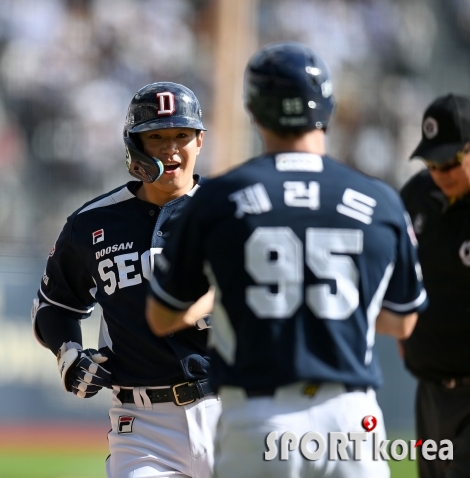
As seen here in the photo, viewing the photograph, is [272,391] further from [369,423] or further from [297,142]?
[297,142]

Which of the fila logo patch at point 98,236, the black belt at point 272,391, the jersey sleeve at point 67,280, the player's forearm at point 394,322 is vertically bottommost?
the black belt at point 272,391

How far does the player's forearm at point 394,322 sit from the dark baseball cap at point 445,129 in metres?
1.87

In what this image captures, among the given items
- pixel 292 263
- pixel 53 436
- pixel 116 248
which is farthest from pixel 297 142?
pixel 53 436

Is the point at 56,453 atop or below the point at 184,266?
below

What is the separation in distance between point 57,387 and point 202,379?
517 cm

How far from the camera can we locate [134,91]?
34.3ft

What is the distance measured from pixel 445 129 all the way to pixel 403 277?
205 cm

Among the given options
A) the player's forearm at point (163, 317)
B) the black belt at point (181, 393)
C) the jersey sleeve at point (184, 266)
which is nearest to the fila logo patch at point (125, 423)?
the black belt at point (181, 393)

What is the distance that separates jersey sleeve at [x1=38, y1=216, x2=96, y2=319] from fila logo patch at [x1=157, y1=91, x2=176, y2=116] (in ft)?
2.16

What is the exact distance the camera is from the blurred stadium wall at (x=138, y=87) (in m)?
9.00

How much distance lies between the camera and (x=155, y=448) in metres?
4.00

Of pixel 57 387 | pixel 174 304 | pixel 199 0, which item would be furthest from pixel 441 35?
pixel 174 304

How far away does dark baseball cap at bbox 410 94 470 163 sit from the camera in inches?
190

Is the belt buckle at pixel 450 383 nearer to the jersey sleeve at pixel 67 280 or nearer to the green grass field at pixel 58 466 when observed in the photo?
the jersey sleeve at pixel 67 280
